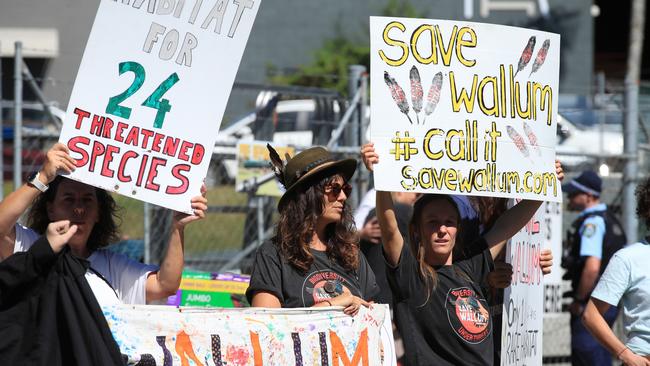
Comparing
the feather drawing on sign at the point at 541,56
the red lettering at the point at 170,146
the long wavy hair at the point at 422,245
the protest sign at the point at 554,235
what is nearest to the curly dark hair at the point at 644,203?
the feather drawing on sign at the point at 541,56

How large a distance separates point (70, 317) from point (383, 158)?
5.04 ft

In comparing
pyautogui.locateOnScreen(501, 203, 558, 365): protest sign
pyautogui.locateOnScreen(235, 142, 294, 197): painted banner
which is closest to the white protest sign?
pyautogui.locateOnScreen(501, 203, 558, 365): protest sign

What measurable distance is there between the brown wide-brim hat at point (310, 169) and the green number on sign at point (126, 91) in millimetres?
871

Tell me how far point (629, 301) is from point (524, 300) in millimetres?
530

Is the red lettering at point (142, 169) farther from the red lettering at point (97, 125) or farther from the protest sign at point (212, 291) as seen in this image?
the protest sign at point (212, 291)

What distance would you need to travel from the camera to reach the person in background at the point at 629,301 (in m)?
4.99

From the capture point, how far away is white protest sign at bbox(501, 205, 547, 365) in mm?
5047

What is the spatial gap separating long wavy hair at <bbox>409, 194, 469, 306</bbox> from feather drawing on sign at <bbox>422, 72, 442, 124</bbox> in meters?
0.42

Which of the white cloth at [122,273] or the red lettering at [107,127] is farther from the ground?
the red lettering at [107,127]

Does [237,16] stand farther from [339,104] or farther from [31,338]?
[339,104]

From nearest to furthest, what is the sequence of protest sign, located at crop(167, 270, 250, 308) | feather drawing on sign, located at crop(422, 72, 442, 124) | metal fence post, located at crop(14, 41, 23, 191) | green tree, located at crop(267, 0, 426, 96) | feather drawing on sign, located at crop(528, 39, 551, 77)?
feather drawing on sign, located at crop(422, 72, 442, 124) → feather drawing on sign, located at crop(528, 39, 551, 77) → protest sign, located at crop(167, 270, 250, 308) → metal fence post, located at crop(14, 41, 23, 191) → green tree, located at crop(267, 0, 426, 96)

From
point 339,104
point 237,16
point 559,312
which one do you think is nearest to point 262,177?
point 339,104


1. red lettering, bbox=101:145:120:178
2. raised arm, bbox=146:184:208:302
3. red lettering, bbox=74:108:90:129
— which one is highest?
red lettering, bbox=74:108:90:129

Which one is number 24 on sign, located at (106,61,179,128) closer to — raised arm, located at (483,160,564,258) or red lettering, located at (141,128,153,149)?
red lettering, located at (141,128,153,149)
